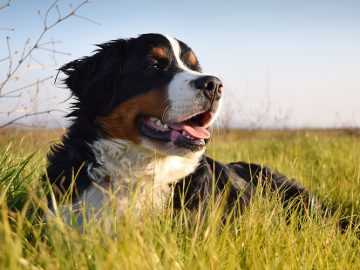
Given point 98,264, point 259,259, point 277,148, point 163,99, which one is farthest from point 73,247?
point 277,148

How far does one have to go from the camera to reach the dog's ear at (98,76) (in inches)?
146

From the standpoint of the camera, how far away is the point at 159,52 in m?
3.69

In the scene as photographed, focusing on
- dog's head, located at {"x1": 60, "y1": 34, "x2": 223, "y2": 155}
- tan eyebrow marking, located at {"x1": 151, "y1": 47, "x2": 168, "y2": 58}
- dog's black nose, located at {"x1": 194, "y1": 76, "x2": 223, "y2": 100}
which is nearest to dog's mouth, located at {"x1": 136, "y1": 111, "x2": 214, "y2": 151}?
dog's head, located at {"x1": 60, "y1": 34, "x2": 223, "y2": 155}

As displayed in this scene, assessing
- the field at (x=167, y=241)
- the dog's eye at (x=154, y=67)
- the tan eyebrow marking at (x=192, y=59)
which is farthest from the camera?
the tan eyebrow marking at (x=192, y=59)

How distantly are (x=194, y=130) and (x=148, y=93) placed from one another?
1.33ft

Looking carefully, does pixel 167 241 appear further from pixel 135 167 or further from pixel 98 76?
pixel 98 76

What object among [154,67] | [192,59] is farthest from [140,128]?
[192,59]

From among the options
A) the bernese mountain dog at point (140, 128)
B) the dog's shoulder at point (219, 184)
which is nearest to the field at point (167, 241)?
the dog's shoulder at point (219, 184)

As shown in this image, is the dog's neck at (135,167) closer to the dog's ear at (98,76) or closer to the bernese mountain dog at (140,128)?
the bernese mountain dog at (140,128)

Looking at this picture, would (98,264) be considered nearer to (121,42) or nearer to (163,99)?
(163,99)

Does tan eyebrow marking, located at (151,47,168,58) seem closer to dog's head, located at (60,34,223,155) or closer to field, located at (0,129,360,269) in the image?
dog's head, located at (60,34,223,155)

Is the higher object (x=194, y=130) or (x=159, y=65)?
(x=159, y=65)

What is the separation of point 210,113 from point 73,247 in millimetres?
1730

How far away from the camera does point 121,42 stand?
12.7 feet
